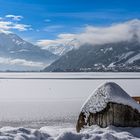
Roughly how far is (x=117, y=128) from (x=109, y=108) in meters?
0.61

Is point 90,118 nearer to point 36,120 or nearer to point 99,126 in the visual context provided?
point 99,126

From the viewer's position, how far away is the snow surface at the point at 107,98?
9.41 m

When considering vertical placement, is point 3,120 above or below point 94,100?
below

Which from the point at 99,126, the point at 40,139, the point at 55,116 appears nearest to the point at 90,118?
the point at 99,126

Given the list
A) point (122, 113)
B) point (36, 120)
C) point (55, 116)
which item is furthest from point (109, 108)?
point (55, 116)

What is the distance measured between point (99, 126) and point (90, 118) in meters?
0.42

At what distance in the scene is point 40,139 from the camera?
6.89 m

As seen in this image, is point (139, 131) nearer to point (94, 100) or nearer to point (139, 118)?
point (139, 118)

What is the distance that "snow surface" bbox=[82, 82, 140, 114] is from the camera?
9.41m

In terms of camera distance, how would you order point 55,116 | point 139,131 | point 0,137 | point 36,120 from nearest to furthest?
point 0,137
point 139,131
point 36,120
point 55,116

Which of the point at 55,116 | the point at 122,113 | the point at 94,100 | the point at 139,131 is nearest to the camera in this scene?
the point at 139,131

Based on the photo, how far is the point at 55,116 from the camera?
2127 centimetres

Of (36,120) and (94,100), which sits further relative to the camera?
(36,120)

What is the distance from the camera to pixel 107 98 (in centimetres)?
948
